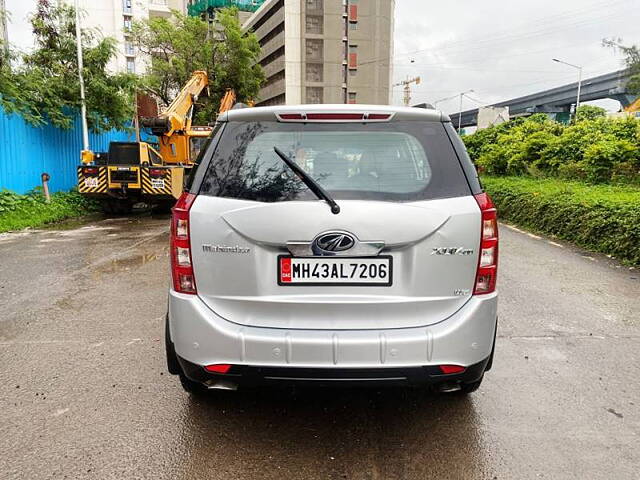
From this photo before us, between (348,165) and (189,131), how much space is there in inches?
544

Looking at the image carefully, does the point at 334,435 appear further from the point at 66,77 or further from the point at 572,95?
the point at 572,95

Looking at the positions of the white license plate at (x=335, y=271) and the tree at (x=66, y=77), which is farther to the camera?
the tree at (x=66, y=77)

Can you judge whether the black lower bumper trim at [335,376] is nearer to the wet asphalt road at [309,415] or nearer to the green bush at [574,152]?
the wet asphalt road at [309,415]

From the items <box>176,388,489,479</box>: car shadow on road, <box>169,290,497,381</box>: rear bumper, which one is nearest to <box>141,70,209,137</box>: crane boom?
<box>176,388,489,479</box>: car shadow on road

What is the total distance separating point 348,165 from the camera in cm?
271

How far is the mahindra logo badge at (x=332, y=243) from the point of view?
2.55 metres

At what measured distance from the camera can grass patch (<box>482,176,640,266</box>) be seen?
300 inches

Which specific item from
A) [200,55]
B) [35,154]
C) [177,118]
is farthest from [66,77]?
[200,55]

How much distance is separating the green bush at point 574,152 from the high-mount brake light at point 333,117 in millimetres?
9887

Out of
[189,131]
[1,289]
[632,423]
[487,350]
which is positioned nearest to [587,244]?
[632,423]

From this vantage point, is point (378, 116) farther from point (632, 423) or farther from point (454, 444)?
point (632, 423)

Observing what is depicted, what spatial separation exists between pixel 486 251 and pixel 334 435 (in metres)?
1.29

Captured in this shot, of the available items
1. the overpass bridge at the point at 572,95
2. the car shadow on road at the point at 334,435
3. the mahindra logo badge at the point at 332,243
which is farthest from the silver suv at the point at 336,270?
the overpass bridge at the point at 572,95

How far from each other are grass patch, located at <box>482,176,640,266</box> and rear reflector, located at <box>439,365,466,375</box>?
578cm
